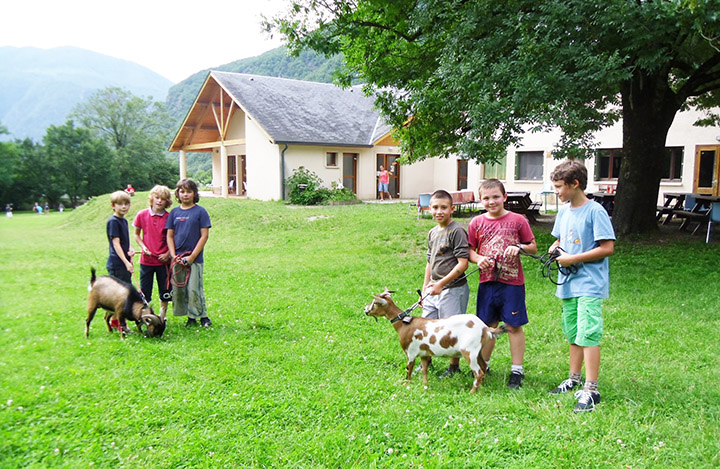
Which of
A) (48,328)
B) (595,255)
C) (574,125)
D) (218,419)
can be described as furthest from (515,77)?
(48,328)

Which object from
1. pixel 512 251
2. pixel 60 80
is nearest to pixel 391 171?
pixel 512 251

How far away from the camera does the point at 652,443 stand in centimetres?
325

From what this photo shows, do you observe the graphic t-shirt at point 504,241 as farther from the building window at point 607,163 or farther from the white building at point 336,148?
the building window at point 607,163

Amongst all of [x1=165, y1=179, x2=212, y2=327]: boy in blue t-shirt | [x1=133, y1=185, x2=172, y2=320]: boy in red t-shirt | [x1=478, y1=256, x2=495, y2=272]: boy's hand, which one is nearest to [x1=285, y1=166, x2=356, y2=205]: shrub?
[x1=133, y1=185, x2=172, y2=320]: boy in red t-shirt

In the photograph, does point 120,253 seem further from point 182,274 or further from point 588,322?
point 588,322

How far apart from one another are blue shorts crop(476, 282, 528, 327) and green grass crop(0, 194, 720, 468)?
580 mm

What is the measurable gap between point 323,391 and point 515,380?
1695mm

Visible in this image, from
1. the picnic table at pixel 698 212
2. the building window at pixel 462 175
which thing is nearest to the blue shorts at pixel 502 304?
the picnic table at pixel 698 212

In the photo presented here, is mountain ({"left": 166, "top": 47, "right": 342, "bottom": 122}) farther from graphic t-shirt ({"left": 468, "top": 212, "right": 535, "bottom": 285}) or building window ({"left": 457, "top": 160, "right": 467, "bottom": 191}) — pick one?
graphic t-shirt ({"left": 468, "top": 212, "right": 535, "bottom": 285})

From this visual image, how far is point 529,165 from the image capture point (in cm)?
2436

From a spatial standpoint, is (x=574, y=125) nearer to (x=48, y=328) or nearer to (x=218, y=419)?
(x=218, y=419)

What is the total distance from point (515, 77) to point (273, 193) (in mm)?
17054

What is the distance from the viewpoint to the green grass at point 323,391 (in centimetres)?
316

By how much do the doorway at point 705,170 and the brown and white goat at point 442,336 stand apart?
20471 millimetres
